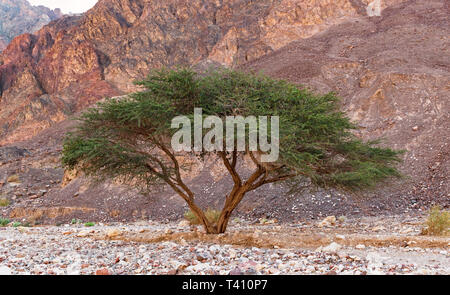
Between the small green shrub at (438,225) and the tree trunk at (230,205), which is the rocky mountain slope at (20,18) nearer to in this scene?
the tree trunk at (230,205)

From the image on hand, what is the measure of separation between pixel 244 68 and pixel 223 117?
35.4m

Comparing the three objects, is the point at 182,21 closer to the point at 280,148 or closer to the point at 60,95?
the point at 60,95

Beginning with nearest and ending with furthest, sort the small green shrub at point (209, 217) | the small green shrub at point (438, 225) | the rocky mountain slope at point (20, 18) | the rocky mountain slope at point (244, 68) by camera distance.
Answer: the small green shrub at point (438, 225)
the small green shrub at point (209, 217)
the rocky mountain slope at point (244, 68)
the rocky mountain slope at point (20, 18)

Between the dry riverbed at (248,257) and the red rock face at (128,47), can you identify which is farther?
the red rock face at (128,47)

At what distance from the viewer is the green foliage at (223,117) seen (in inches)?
320

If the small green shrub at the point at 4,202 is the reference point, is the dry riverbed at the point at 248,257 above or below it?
above

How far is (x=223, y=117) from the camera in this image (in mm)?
8258

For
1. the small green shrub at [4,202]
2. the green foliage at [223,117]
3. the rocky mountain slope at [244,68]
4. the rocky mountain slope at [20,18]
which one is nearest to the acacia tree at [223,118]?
the green foliage at [223,117]

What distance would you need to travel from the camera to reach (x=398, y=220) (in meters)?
12.4

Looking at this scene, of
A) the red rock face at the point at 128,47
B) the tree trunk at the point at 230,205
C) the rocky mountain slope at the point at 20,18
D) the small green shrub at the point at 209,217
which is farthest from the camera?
the rocky mountain slope at the point at 20,18

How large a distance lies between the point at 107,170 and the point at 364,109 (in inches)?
811

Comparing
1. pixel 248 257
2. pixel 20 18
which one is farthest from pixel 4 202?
pixel 20 18
